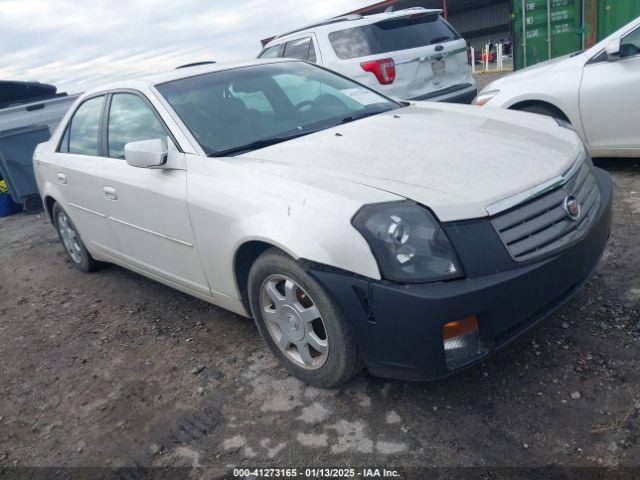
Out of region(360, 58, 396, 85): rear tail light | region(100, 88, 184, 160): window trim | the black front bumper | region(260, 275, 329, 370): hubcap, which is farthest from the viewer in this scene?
region(360, 58, 396, 85): rear tail light

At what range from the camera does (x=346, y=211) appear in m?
2.29

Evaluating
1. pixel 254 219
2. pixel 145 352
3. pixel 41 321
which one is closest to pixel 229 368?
pixel 145 352

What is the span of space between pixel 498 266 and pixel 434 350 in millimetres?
423

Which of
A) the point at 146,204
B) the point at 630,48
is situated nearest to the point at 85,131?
the point at 146,204

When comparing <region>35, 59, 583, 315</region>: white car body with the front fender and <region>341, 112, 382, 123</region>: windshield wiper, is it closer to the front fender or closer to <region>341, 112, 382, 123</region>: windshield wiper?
the front fender

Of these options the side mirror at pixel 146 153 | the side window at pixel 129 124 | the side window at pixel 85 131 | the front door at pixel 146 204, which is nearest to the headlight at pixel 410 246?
the front door at pixel 146 204

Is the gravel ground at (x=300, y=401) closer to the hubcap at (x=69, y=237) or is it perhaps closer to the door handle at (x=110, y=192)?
the door handle at (x=110, y=192)

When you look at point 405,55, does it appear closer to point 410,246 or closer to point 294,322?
point 294,322

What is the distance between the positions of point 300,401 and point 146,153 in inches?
61.4

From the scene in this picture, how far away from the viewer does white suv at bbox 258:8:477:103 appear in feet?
20.8

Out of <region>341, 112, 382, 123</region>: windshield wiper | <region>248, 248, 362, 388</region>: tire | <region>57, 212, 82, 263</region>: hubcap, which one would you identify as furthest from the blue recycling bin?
<region>248, 248, 362, 388</region>: tire

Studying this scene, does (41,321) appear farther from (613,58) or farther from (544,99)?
(613,58)

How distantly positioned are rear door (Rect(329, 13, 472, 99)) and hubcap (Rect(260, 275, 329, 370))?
13.9ft

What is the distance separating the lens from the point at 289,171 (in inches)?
105
